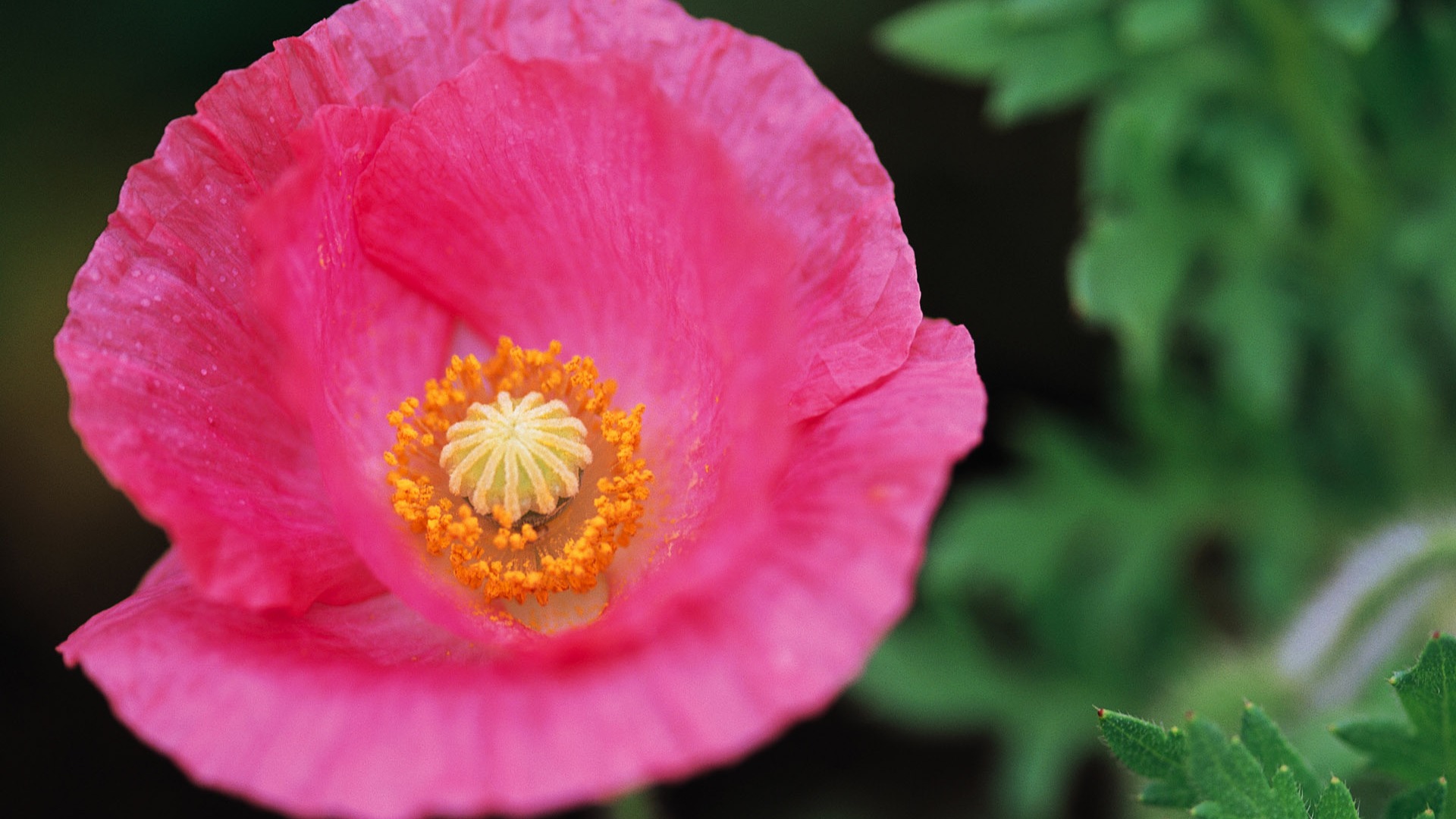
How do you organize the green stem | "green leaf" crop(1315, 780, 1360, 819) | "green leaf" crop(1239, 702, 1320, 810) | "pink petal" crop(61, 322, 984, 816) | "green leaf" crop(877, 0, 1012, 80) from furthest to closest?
"green leaf" crop(877, 0, 1012, 80)
the green stem
"green leaf" crop(1239, 702, 1320, 810)
"green leaf" crop(1315, 780, 1360, 819)
"pink petal" crop(61, 322, 984, 816)

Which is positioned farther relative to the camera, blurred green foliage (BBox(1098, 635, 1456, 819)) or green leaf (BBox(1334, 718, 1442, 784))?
green leaf (BBox(1334, 718, 1442, 784))

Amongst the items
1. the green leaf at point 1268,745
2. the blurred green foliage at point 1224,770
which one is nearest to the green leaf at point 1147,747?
the blurred green foliage at point 1224,770

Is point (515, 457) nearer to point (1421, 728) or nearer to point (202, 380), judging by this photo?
point (202, 380)

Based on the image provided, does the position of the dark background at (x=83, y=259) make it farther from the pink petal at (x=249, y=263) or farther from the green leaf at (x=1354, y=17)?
the pink petal at (x=249, y=263)

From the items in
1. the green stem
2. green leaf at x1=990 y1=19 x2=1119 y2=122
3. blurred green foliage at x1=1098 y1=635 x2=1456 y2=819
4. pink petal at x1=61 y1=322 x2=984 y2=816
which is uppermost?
pink petal at x1=61 y1=322 x2=984 y2=816

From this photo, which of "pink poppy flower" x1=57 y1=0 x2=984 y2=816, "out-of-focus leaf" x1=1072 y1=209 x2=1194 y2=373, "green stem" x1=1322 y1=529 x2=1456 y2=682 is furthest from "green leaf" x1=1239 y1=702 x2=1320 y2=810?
"out-of-focus leaf" x1=1072 y1=209 x2=1194 y2=373

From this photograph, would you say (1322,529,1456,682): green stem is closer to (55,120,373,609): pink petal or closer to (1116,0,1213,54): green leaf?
(1116,0,1213,54): green leaf
